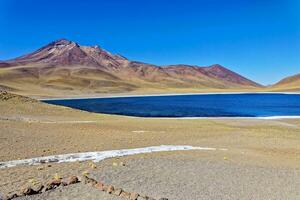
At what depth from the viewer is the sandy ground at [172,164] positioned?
38.4 feet

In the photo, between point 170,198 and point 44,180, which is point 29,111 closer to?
point 44,180

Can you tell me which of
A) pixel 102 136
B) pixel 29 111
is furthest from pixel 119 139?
pixel 29 111

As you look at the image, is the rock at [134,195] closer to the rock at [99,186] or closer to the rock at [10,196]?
the rock at [99,186]

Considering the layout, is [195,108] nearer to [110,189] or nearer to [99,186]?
[99,186]

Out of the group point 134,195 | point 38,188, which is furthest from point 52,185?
point 134,195

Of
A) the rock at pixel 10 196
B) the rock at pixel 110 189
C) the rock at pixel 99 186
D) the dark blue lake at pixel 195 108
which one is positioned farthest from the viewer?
the dark blue lake at pixel 195 108

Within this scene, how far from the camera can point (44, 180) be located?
12227 millimetres

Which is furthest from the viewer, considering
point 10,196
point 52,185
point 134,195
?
point 52,185

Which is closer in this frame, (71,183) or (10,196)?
(10,196)

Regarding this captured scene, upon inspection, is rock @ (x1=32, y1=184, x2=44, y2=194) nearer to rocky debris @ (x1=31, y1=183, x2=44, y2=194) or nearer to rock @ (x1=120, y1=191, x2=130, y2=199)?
rocky debris @ (x1=31, y1=183, x2=44, y2=194)

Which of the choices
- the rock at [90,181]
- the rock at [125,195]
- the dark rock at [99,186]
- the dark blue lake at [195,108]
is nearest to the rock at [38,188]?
the rock at [90,181]

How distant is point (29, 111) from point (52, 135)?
663 inches

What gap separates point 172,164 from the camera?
14.9 metres

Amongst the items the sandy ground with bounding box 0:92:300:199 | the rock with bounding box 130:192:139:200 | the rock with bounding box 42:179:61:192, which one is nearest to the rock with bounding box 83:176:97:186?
the sandy ground with bounding box 0:92:300:199
